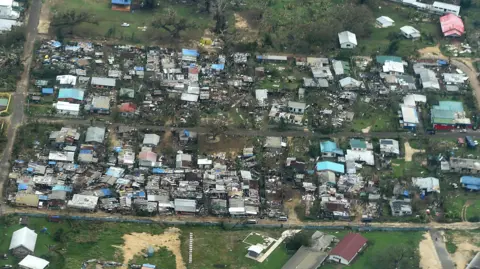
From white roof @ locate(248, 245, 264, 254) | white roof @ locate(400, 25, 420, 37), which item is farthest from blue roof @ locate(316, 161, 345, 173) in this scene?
white roof @ locate(400, 25, 420, 37)

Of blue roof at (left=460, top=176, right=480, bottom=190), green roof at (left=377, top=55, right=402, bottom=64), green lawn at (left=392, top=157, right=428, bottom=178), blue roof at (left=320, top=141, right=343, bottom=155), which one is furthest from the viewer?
green roof at (left=377, top=55, right=402, bottom=64)

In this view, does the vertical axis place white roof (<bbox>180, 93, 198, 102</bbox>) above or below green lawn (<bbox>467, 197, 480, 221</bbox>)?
above

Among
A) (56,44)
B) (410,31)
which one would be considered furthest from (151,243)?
(410,31)

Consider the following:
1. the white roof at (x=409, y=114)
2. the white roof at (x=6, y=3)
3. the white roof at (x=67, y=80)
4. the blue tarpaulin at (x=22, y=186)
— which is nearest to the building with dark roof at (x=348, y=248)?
the white roof at (x=409, y=114)

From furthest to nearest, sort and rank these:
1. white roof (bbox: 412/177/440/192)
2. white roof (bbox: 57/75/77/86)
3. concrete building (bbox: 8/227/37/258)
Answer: white roof (bbox: 57/75/77/86) < white roof (bbox: 412/177/440/192) < concrete building (bbox: 8/227/37/258)

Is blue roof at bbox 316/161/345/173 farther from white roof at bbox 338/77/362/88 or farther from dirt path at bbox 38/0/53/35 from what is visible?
dirt path at bbox 38/0/53/35

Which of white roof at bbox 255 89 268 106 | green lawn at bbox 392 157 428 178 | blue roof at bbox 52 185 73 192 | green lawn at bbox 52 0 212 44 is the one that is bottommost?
blue roof at bbox 52 185 73 192

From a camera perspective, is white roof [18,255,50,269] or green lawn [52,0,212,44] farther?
green lawn [52,0,212,44]
